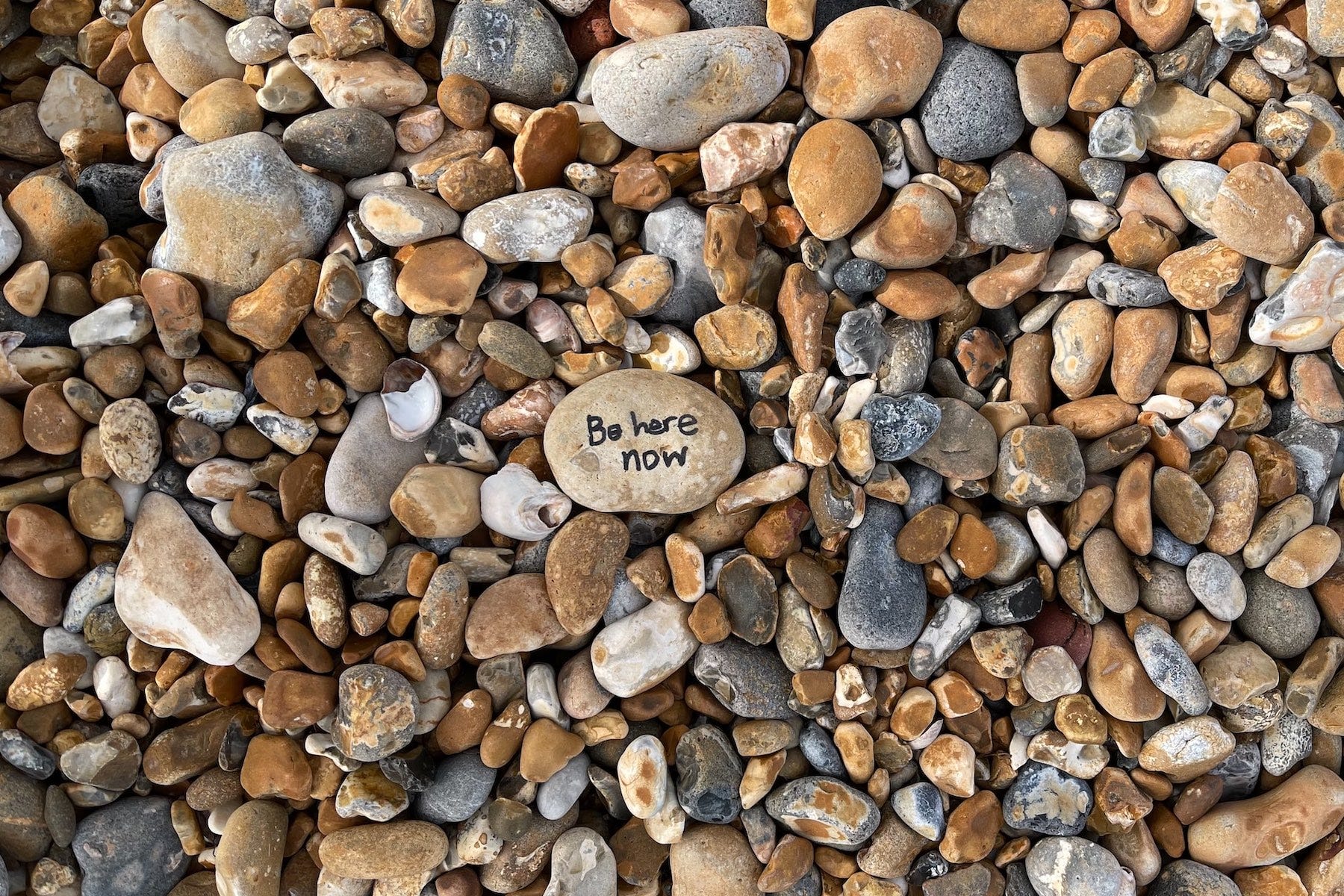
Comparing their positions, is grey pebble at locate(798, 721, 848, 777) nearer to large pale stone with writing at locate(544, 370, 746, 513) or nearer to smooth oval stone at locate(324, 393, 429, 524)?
large pale stone with writing at locate(544, 370, 746, 513)

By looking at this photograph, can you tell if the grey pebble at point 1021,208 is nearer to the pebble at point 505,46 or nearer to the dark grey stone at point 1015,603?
the dark grey stone at point 1015,603

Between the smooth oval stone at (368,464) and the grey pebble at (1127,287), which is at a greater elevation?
the grey pebble at (1127,287)

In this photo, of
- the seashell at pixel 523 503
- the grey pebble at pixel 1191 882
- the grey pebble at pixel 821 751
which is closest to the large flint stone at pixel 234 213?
the seashell at pixel 523 503

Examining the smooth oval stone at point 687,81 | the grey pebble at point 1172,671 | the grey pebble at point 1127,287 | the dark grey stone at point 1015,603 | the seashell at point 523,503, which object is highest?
the smooth oval stone at point 687,81

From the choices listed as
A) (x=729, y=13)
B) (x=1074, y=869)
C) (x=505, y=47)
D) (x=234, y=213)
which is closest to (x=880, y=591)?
(x=1074, y=869)

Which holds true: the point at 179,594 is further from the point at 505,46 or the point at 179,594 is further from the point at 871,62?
the point at 871,62

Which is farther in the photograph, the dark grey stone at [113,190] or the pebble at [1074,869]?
the dark grey stone at [113,190]
